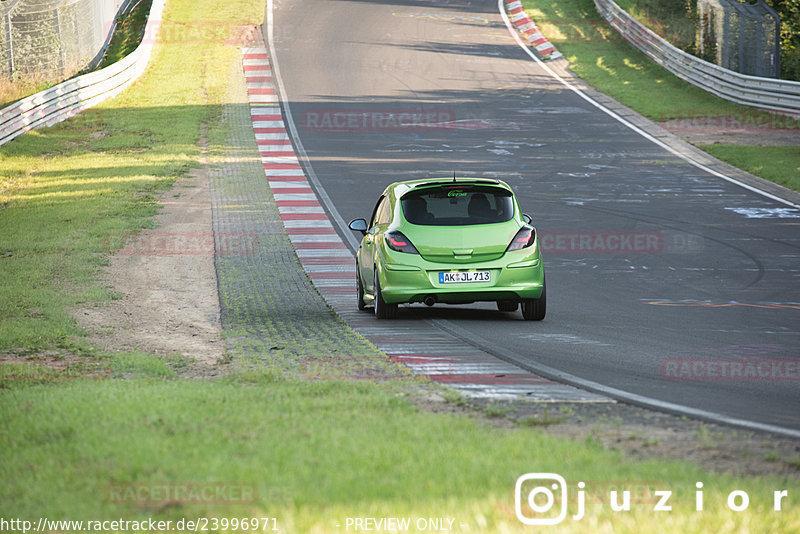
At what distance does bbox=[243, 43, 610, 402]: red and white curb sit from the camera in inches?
334

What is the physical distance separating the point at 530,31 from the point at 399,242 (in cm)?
3499

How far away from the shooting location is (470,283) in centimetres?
1209

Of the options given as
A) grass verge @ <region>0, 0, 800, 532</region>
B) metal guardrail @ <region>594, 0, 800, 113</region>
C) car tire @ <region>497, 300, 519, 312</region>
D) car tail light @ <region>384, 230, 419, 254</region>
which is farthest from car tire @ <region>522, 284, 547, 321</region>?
metal guardrail @ <region>594, 0, 800, 113</region>

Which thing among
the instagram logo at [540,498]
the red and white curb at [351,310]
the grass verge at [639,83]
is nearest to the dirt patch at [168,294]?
the red and white curb at [351,310]

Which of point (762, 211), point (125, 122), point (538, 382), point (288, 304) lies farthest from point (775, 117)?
point (538, 382)

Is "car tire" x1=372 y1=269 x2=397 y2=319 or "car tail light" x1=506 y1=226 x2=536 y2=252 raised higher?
"car tail light" x1=506 y1=226 x2=536 y2=252

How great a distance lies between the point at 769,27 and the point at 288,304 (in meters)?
23.9

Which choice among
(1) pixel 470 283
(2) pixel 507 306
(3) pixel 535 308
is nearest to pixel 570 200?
(2) pixel 507 306

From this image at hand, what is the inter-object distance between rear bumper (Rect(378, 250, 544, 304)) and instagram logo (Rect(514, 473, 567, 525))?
262 inches

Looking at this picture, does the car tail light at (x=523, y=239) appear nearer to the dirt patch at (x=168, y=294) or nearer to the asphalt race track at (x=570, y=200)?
the asphalt race track at (x=570, y=200)

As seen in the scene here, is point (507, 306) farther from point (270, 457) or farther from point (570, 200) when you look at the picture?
point (570, 200)

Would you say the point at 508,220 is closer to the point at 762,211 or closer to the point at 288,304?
the point at 288,304

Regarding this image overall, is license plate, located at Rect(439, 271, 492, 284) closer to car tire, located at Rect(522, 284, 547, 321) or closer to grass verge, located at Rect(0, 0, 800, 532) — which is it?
car tire, located at Rect(522, 284, 547, 321)

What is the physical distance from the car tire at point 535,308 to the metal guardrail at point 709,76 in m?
20.0
